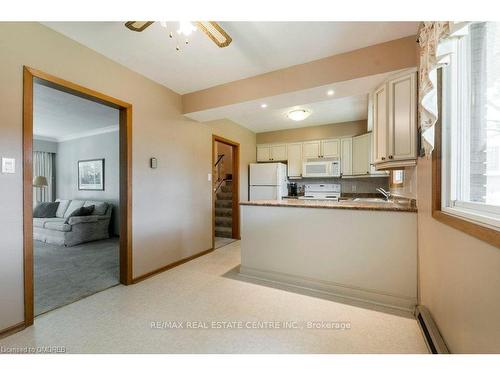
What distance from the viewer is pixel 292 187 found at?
5430 mm

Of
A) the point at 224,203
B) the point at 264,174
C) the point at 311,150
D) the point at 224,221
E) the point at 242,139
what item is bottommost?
the point at 224,221

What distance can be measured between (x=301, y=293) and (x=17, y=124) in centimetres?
284

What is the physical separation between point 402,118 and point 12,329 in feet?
11.9

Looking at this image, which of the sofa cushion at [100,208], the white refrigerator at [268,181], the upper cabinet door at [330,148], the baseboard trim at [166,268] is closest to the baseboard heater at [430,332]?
the baseboard trim at [166,268]

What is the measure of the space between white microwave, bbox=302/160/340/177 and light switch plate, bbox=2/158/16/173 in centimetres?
449

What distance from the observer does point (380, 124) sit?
2.31 m

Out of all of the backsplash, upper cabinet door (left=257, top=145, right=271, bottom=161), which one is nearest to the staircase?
upper cabinet door (left=257, top=145, right=271, bottom=161)

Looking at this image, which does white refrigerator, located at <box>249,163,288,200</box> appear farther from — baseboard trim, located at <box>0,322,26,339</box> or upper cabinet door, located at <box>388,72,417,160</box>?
baseboard trim, located at <box>0,322,26,339</box>

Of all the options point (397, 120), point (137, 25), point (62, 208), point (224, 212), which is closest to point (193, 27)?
point (137, 25)

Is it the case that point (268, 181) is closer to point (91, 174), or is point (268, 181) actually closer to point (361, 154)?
point (361, 154)

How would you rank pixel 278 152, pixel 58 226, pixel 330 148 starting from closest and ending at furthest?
pixel 58 226 < pixel 330 148 < pixel 278 152

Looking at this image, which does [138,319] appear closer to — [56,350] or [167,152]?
[56,350]

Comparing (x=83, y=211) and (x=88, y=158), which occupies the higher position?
(x=88, y=158)

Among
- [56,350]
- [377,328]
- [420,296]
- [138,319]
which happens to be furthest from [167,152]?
[420,296]
